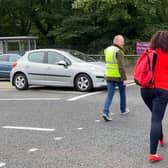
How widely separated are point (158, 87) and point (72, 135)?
2282mm

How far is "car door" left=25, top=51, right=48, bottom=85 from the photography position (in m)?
15.4

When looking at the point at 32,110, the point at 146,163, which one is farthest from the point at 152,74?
the point at 32,110

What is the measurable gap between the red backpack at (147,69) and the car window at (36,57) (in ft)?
32.5

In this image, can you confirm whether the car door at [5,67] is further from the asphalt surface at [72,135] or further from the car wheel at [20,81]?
the asphalt surface at [72,135]

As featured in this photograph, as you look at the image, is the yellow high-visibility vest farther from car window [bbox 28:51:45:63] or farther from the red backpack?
car window [bbox 28:51:45:63]

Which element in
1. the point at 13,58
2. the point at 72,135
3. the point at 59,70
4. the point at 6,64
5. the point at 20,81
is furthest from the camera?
the point at 13,58

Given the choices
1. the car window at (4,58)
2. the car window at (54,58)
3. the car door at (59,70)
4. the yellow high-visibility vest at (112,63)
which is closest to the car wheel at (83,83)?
the car door at (59,70)

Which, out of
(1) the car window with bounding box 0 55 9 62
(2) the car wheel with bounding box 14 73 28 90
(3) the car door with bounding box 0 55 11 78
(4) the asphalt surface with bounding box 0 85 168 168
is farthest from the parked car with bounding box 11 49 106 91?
(1) the car window with bounding box 0 55 9 62

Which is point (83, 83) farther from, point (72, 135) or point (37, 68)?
point (72, 135)

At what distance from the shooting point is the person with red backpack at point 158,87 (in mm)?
5738

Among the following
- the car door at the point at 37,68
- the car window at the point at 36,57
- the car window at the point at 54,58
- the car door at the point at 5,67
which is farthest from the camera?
the car door at the point at 5,67

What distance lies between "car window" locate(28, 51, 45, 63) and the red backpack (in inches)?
390

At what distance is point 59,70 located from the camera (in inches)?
587

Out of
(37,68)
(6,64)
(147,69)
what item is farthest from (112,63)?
(6,64)
